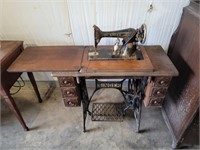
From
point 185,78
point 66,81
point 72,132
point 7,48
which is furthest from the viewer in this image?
point 72,132

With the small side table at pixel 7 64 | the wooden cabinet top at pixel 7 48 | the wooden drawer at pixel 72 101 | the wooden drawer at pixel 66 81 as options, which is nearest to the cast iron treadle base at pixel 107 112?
the wooden drawer at pixel 72 101

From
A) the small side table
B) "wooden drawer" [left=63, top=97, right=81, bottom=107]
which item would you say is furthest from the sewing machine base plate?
the small side table

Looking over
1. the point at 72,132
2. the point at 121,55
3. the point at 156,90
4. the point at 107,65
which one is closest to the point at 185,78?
the point at 156,90

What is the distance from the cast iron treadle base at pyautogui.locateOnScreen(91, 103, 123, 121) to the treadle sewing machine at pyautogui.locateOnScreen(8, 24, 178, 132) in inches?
12.6

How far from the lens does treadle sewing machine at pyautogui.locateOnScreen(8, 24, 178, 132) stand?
44.6 inches

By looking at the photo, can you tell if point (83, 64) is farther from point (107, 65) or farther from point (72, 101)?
point (72, 101)

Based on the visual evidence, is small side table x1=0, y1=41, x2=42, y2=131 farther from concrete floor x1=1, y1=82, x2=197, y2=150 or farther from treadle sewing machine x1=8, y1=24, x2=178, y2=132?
concrete floor x1=1, y1=82, x2=197, y2=150

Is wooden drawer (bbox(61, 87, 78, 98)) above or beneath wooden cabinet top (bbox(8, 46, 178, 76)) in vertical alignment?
→ beneath

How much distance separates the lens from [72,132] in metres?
1.60

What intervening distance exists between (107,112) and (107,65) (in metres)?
0.76

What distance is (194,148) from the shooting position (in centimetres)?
142

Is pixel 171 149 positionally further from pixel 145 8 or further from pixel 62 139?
pixel 145 8

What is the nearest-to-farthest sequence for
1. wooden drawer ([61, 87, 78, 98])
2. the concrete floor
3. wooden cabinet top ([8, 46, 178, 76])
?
wooden cabinet top ([8, 46, 178, 76]) < wooden drawer ([61, 87, 78, 98]) < the concrete floor

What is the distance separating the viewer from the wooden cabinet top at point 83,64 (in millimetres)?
1123
